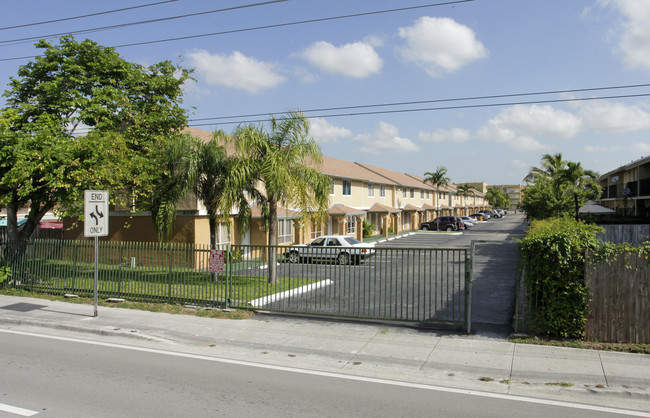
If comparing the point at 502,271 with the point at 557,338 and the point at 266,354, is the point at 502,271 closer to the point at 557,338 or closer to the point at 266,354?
the point at 557,338

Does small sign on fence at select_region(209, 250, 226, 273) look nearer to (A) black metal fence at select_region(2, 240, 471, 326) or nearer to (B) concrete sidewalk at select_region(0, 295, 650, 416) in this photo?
(A) black metal fence at select_region(2, 240, 471, 326)

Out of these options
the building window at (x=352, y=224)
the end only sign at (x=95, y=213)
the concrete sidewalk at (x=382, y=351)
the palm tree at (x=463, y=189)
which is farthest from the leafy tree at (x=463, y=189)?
the end only sign at (x=95, y=213)

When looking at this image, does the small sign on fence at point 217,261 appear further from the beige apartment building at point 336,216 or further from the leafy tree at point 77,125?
the leafy tree at point 77,125

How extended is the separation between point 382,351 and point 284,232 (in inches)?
762

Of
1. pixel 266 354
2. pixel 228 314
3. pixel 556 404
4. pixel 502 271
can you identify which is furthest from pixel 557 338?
pixel 502 271

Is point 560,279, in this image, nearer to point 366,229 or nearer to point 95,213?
point 95,213

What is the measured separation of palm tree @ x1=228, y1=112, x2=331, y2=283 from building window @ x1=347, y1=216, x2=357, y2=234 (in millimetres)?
21155

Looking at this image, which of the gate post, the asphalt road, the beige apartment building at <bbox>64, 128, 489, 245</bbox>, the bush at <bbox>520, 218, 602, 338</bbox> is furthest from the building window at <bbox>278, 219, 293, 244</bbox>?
the bush at <bbox>520, 218, 602, 338</bbox>

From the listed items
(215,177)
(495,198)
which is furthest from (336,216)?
(495,198)

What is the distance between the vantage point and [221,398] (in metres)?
6.00

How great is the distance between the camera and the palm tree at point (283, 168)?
1395 centimetres

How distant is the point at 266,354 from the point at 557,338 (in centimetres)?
534

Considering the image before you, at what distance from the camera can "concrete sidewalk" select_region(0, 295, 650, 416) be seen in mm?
6484

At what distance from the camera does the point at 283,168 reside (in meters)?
13.9
